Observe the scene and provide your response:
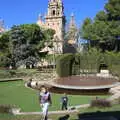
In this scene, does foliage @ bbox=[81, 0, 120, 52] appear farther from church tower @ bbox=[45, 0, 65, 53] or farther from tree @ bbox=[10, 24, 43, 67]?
church tower @ bbox=[45, 0, 65, 53]

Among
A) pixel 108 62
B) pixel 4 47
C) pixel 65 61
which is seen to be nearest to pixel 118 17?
pixel 108 62

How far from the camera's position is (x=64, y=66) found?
153 feet

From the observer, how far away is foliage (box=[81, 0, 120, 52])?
55.0m

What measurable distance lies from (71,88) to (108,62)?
21.1 m

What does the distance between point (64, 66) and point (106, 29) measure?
1160cm

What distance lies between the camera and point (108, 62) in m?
49.7

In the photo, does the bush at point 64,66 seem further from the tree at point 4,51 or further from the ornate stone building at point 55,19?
the ornate stone building at point 55,19

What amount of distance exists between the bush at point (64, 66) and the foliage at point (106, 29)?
32.0 ft

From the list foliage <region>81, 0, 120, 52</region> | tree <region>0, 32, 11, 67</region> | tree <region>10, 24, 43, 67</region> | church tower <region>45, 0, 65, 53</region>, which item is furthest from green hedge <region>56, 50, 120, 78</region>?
church tower <region>45, 0, 65, 53</region>

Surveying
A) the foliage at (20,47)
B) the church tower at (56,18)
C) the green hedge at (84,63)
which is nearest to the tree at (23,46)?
the foliage at (20,47)

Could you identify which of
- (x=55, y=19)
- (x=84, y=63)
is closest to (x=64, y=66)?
(x=84, y=63)

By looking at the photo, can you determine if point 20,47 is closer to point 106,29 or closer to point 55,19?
point 106,29

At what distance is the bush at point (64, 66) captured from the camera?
46406 mm

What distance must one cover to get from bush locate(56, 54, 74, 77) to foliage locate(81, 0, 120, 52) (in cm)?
977
